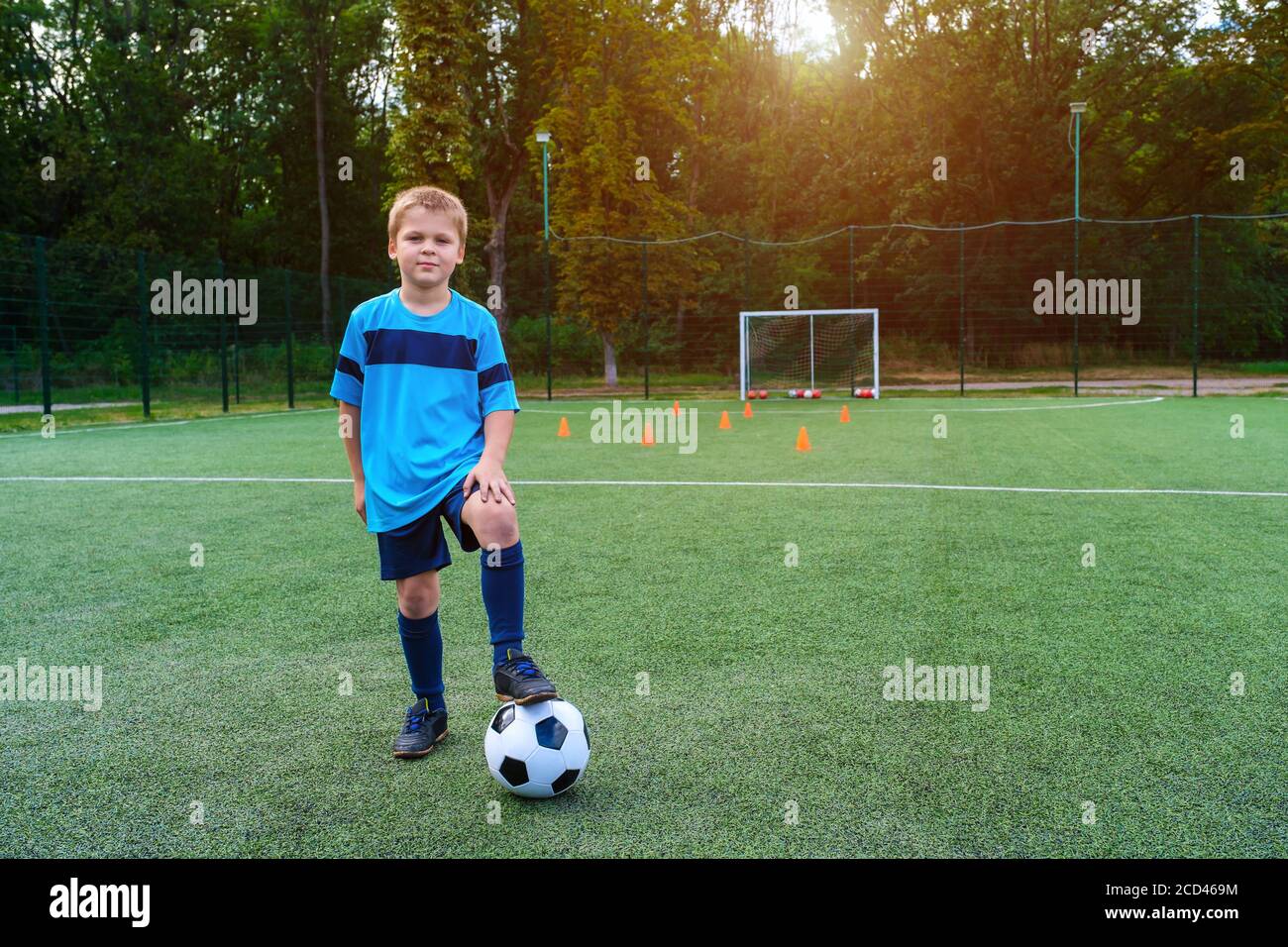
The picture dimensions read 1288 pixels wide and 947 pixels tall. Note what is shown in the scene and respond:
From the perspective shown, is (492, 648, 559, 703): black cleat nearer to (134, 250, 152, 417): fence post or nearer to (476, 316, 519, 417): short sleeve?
(476, 316, 519, 417): short sleeve

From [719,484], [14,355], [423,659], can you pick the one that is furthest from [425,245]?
[14,355]

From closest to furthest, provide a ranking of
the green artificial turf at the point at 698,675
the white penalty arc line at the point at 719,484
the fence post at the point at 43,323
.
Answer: the green artificial turf at the point at 698,675, the white penalty arc line at the point at 719,484, the fence post at the point at 43,323

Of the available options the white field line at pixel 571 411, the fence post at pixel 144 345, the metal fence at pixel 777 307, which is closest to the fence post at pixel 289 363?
the metal fence at pixel 777 307

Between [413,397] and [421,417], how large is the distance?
0.06 m

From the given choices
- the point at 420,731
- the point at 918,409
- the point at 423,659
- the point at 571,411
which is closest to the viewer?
the point at 420,731

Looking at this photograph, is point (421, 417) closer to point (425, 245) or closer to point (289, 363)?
point (425, 245)

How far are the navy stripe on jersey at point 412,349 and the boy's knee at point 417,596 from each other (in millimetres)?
604

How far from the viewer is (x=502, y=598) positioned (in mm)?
2736

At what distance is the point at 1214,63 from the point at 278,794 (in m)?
32.4

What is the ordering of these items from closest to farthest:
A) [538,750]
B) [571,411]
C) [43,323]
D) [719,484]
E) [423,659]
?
1. [538,750]
2. [423,659]
3. [719,484]
4. [43,323]
5. [571,411]

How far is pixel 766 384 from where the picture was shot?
22.9 metres

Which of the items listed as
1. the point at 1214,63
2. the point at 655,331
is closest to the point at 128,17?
the point at 655,331

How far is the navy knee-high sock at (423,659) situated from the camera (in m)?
2.99

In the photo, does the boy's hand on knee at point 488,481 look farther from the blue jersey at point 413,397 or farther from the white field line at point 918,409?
the white field line at point 918,409
